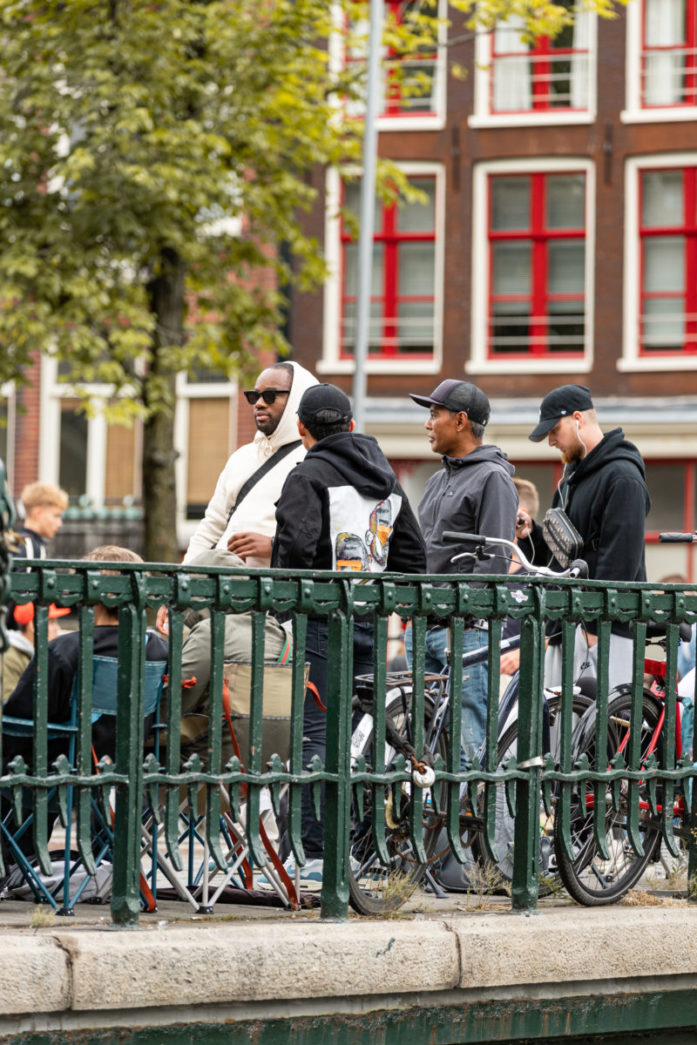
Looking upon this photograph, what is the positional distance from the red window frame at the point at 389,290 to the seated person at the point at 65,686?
784 inches

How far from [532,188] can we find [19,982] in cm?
2175

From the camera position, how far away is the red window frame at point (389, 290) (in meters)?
25.2

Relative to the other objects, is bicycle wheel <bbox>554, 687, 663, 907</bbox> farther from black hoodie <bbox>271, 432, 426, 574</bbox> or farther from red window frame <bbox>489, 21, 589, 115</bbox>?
red window frame <bbox>489, 21, 589, 115</bbox>

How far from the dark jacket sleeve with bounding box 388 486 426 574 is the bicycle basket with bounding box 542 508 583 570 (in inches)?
21.7

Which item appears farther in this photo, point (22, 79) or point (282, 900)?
point (22, 79)

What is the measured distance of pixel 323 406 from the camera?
5777 millimetres

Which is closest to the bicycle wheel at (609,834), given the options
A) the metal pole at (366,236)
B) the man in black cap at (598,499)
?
the man in black cap at (598,499)

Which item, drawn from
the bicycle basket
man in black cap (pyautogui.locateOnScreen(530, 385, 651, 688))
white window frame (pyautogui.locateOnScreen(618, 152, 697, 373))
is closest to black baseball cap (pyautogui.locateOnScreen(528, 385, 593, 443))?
man in black cap (pyautogui.locateOnScreen(530, 385, 651, 688))

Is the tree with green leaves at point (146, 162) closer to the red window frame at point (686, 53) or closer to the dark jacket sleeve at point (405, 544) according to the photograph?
the red window frame at point (686, 53)

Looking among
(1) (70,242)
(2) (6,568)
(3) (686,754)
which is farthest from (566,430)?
(1) (70,242)

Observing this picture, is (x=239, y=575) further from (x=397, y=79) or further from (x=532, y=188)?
(x=532, y=188)

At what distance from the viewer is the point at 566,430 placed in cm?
653

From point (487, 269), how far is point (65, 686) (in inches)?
803

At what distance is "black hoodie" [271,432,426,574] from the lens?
557 centimetres
